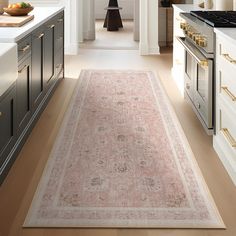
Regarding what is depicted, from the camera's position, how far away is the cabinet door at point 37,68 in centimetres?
358

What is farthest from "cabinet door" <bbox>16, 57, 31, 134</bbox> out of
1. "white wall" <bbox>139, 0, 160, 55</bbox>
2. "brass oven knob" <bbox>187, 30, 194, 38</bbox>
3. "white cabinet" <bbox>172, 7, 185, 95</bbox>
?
"white wall" <bbox>139, 0, 160, 55</bbox>

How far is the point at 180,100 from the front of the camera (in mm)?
4570

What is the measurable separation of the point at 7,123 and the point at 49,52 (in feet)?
5.95

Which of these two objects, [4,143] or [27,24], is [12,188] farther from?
[27,24]

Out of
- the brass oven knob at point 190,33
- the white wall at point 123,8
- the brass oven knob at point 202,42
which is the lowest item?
the brass oven knob at point 202,42

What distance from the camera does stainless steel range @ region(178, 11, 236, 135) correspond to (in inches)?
128

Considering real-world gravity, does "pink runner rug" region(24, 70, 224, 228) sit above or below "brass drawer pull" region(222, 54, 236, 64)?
below

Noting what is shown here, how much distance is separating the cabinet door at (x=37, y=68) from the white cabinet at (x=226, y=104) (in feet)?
4.62

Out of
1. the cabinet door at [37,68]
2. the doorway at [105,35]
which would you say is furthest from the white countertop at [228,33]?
the doorway at [105,35]

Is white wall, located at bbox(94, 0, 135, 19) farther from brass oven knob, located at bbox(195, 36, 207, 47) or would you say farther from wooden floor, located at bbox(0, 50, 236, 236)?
brass oven knob, located at bbox(195, 36, 207, 47)

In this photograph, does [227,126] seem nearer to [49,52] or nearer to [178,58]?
[49,52]

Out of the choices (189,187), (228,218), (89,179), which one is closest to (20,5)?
(89,179)

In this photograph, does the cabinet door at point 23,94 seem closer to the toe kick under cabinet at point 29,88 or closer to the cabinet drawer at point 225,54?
the toe kick under cabinet at point 29,88

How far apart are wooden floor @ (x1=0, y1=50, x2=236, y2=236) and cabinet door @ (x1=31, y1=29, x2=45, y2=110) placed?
0.72 ft
